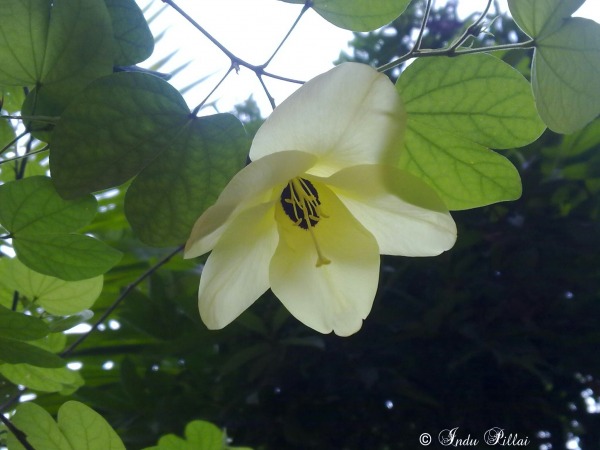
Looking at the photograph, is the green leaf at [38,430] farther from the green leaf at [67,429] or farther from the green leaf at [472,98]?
the green leaf at [472,98]

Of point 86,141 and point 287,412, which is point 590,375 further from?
point 86,141

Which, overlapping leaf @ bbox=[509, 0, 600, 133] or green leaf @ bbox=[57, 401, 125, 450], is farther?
green leaf @ bbox=[57, 401, 125, 450]

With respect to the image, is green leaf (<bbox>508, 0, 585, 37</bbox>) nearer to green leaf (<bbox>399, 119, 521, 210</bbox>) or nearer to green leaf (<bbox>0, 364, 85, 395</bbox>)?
green leaf (<bbox>399, 119, 521, 210</bbox>)

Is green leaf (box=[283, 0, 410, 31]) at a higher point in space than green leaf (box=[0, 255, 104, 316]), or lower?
higher

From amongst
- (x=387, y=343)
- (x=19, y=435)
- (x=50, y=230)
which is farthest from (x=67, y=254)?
(x=387, y=343)

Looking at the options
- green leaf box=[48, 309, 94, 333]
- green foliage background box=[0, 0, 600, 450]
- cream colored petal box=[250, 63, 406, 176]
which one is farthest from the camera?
green foliage background box=[0, 0, 600, 450]

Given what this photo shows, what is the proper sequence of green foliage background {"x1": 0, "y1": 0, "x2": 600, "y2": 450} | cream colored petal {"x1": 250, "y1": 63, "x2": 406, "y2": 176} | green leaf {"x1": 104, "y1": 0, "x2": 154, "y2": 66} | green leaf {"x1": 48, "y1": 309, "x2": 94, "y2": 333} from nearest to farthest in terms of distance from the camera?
cream colored petal {"x1": 250, "y1": 63, "x2": 406, "y2": 176}
green leaf {"x1": 104, "y1": 0, "x2": 154, "y2": 66}
green leaf {"x1": 48, "y1": 309, "x2": 94, "y2": 333}
green foliage background {"x1": 0, "y1": 0, "x2": 600, "y2": 450}

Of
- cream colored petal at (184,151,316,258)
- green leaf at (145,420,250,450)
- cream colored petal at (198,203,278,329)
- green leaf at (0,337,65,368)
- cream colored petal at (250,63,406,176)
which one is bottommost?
green leaf at (145,420,250,450)

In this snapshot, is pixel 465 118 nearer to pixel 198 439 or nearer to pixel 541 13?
pixel 541 13

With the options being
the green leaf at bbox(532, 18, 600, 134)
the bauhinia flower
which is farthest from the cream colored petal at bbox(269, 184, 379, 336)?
the green leaf at bbox(532, 18, 600, 134)
